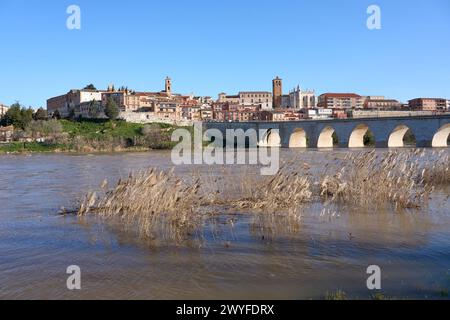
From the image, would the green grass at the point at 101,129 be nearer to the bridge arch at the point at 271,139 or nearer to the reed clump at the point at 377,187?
the bridge arch at the point at 271,139

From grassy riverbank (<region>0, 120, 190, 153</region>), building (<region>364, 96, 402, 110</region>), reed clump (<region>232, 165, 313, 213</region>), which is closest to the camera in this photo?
reed clump (<region>232, 165, 313, 213</region>)

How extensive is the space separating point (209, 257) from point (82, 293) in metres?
1.93

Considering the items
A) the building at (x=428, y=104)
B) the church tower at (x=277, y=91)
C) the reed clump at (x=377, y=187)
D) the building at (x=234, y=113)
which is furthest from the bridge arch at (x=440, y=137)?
the church tower at (x=277, y=91)

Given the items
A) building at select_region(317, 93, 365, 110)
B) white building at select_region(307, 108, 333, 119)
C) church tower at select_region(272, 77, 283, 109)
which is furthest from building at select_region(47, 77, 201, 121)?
building at select_region(317, 93, 365, 110)

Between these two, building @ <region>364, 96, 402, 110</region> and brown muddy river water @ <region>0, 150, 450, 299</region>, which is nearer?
brown muddy river water @ <region>0, 150, 450, 299</region>

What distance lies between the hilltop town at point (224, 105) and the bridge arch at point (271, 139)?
16615 millimetres

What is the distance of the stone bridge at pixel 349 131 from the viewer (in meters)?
56.6

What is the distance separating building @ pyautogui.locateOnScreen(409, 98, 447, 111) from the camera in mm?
136950

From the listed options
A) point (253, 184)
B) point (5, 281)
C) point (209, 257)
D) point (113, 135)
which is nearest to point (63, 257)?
point (5, 281)

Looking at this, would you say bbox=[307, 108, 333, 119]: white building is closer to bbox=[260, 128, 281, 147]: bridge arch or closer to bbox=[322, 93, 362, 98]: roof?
bbox=[322, 93, 362, 98]: roof

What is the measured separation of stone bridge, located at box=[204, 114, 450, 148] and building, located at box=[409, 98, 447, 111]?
232 feet

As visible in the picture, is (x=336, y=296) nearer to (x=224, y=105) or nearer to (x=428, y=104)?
(x=224, y=105)

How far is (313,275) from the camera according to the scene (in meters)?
5.68

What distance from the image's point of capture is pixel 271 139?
Result: 278ft
